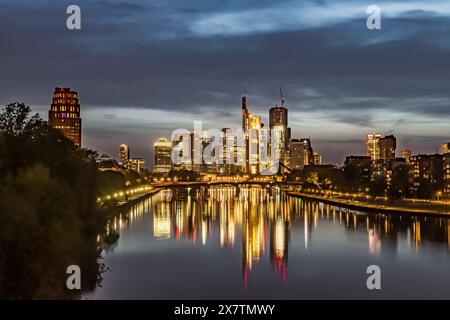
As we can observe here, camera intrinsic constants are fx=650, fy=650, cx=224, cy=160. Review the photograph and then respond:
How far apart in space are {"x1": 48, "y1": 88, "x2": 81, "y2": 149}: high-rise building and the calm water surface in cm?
4762

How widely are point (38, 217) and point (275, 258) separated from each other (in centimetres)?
1051

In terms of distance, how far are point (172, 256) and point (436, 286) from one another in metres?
8.97

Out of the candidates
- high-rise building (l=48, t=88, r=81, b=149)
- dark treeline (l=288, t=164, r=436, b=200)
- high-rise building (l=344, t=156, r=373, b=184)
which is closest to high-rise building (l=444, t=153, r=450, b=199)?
dark treeline (l=288, t=164, r=436, b=200)

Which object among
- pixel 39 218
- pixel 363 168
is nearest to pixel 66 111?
pixel 363 168

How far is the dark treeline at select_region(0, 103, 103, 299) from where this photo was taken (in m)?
11.0

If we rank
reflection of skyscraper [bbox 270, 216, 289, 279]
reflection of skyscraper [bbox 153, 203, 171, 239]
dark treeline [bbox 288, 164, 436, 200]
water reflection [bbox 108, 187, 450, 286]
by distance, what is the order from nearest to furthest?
reflection of skyscraper [bbox 270, 216, 289, 279]
water reflection [bbox 108, 187, 450, 286]
reflection of skyscraper [bbox 153, 203, 171, 239]
dark treeline [bbox 288, 164, 436, 200]

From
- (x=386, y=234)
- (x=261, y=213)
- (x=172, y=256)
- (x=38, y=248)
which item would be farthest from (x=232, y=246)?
(x=261, y=213)

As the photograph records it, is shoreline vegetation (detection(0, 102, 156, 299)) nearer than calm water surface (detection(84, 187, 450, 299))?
Yes

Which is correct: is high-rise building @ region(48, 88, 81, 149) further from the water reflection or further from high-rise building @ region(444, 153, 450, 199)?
high-rise building @ region(444, 153, 450, 199)

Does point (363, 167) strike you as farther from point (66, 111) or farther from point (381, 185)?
point (66, 111)

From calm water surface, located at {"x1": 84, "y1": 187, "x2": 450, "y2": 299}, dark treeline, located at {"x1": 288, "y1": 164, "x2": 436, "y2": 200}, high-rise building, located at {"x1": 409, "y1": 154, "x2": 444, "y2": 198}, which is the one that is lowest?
calm water surface, located at {"x1": 84, "y1": 187, "x2": 450, "y2": 299}

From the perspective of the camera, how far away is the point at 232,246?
25.2 meters

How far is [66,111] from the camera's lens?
82.1 m

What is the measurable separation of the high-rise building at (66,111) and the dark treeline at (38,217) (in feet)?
204
